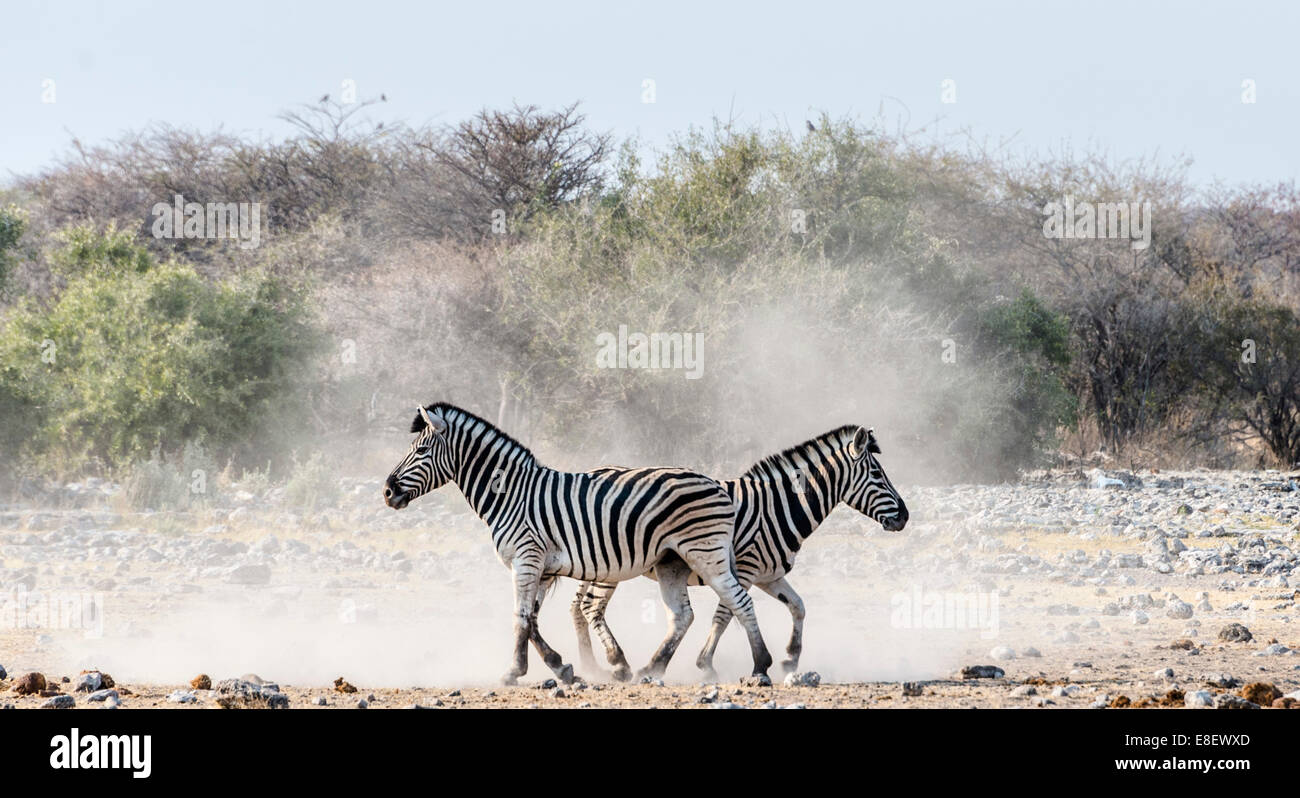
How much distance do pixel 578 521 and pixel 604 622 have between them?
0.87 meters

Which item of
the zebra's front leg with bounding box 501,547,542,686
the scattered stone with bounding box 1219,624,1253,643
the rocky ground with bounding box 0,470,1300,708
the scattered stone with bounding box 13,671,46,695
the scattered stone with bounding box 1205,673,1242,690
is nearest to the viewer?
the scattered stone with bounding box 13,671,46,695

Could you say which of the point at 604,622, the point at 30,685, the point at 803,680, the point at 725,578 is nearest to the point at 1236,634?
the point at 803,680

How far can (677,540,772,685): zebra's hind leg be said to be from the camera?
287 inches

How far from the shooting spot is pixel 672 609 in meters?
7.56

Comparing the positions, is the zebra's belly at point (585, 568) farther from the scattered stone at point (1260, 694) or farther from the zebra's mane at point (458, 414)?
the scattered stone at point (1260, 694)

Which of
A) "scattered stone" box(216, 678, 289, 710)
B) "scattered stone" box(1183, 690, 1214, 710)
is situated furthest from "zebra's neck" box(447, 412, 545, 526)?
"scattered stone" box(1183, 690, 1214, 710)

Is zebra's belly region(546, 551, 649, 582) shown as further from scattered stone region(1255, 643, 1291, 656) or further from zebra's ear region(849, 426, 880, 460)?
scattered stone region(1255, 643, 1291, 656)

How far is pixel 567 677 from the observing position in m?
7.39

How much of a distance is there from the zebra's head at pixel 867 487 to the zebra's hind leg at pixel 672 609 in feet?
3.74

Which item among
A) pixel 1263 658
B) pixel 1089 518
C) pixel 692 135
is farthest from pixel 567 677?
pixel 692 135

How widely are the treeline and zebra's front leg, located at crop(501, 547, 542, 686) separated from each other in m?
11.4

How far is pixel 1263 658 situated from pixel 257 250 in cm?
2436

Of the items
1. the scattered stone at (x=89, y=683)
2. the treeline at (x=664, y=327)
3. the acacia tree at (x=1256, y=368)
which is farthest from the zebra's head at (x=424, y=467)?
the acacia tree at (x=1256, y=368)

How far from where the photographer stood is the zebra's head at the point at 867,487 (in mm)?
7949
